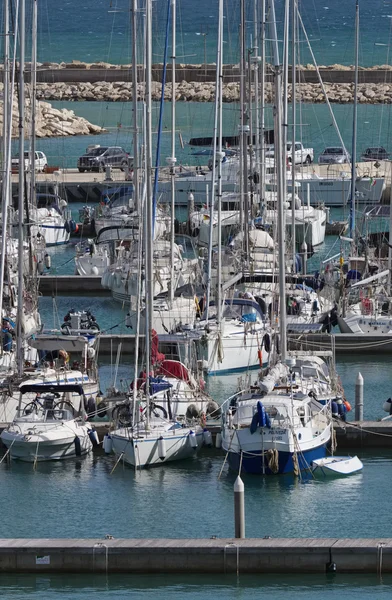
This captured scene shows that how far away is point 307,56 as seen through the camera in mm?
152500

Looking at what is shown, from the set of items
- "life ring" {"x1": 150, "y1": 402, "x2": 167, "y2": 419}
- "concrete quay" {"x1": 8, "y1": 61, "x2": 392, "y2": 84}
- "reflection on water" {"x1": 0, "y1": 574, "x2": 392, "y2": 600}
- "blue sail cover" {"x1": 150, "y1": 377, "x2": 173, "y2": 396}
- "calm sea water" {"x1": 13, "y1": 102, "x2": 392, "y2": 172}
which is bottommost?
"reflection on water" {"x1": 0, "y1": 574, "x2": 392, "y2": 600}

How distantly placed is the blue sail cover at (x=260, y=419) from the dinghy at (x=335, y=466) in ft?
4.63

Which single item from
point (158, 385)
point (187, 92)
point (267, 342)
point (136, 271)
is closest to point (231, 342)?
point (267, 342)

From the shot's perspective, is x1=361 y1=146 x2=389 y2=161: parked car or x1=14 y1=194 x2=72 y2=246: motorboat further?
x1=361 y1=146 x2=389 y2=161: parked car

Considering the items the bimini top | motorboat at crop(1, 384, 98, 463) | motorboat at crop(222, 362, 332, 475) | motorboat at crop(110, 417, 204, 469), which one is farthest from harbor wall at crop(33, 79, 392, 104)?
motorboat at crop(110, 417, 204, 469)

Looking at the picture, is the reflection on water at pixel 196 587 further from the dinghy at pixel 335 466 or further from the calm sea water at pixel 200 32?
the calm sea water at pixel 200 32

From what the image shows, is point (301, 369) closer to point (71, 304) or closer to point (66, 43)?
point (71, 304)

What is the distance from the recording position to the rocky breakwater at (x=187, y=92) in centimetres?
11000

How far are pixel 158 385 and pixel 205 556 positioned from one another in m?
7.77

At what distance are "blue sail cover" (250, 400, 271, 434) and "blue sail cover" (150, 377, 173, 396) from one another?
275 cm

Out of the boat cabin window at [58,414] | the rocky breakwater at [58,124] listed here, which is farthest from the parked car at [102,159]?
the boat cabin window at [58,414]

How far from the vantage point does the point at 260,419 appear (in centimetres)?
2895

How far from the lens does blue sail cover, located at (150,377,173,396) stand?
31.2 m

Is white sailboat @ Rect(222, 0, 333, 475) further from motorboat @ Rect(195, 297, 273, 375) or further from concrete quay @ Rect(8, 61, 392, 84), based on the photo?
concrete quay @ Rect(8, 61, 392, 84)
